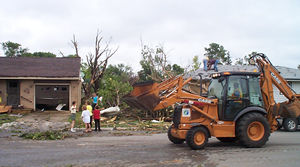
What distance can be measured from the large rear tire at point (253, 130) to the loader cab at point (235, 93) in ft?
1.23

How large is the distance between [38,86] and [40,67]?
192 centimetres

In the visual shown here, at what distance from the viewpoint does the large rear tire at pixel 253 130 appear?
28.0 ft

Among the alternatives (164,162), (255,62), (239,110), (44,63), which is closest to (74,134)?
(164,162)

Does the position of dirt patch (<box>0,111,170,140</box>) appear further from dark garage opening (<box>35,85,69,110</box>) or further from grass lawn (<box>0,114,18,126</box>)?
dark garage opening (<box>35,85,69,110</box>)

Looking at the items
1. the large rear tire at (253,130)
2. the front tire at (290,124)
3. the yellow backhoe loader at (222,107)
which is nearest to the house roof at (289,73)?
the front tire at (290,124)

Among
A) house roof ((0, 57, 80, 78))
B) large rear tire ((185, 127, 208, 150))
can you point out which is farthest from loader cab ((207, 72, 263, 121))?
house roof ((0, 57, 80, 78))

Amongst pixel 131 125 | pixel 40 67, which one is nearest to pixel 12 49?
pixel 40 67

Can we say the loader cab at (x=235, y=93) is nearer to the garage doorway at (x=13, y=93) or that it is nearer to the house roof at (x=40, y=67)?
the house roof at (x=40, y=67)

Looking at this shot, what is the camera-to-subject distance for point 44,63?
22.6 meters

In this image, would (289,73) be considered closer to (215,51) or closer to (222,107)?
(222,107)

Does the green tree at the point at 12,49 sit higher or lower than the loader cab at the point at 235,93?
higher

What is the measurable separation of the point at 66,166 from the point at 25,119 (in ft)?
37.7

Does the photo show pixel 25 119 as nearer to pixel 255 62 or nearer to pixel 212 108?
pixel 212 108

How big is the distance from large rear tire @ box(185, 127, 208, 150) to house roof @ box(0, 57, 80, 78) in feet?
45.3
